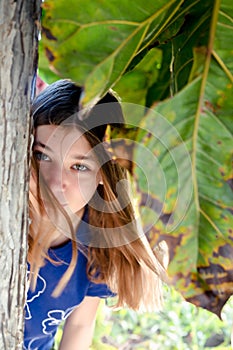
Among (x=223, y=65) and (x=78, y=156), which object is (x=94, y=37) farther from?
(x=78, y=156)

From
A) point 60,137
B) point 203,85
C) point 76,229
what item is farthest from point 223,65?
point 76,229

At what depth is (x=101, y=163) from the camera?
1338mm

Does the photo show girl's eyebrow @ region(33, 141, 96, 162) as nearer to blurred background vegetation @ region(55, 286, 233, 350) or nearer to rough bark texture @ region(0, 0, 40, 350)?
rough bark texture @ region(0, 0, 40, 350)

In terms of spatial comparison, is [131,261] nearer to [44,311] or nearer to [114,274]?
→ [114,274]

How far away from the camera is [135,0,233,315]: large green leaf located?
66cm

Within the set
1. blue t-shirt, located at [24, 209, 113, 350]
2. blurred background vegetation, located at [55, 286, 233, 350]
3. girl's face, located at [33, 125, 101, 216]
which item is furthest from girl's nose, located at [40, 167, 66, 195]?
blurred background vegetation, located at [55, 286, 233, 350]

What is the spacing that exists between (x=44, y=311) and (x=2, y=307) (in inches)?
36.9

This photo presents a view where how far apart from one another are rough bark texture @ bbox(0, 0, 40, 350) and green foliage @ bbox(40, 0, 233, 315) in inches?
0.9

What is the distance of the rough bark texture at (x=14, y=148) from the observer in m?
0.63

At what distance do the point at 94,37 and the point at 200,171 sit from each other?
0.57 ft

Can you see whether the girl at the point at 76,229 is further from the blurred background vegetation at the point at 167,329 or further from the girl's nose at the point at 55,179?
the blurred background vegetation at the point at 167,329

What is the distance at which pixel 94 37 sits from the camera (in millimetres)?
638

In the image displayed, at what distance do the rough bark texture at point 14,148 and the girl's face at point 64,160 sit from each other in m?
0.55

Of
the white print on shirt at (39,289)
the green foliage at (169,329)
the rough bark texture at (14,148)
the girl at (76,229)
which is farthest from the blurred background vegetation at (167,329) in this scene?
the rough bark texture at (14,148)
